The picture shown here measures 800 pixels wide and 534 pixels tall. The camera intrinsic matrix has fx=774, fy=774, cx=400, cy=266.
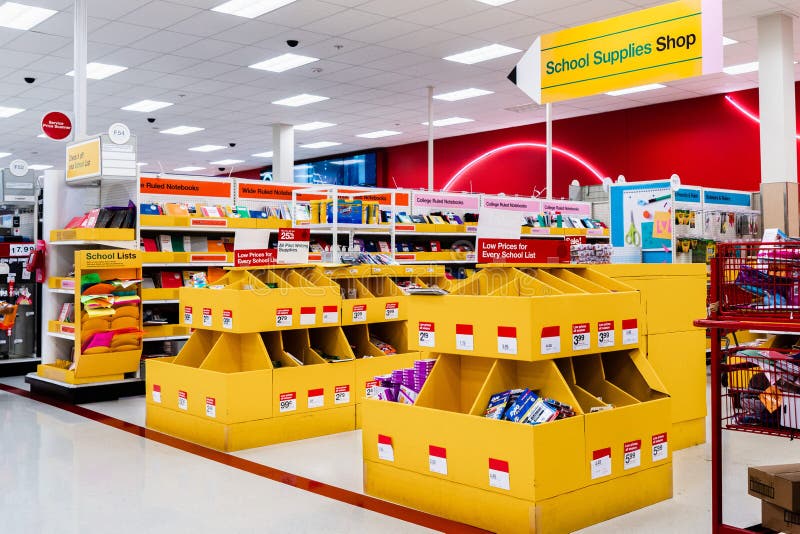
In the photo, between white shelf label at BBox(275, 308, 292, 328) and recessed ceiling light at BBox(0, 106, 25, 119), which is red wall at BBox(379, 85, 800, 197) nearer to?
recessed ceiling light at BBox(0, 106, 25, 119)

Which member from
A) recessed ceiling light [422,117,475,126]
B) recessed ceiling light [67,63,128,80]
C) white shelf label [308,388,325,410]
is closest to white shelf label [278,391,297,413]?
white shelf label [308,388,325,410]

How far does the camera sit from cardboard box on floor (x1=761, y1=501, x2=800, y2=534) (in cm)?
270

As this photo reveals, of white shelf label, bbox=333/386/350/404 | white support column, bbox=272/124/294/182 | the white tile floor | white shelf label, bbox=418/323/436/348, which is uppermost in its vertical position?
white support column, bbox=272/124/294/182

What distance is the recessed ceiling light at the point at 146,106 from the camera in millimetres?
13703

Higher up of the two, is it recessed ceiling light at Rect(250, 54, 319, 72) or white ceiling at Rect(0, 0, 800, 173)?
recessed ceiling light at Rect(250, 54, 319, 72)

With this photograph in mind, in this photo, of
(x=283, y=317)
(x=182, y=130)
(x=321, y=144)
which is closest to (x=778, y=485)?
(x=283, y=317)

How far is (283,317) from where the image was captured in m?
5.12

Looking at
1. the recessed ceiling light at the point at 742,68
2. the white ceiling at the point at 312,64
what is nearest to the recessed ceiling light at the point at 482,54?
the white ceiling at the point at 312,64

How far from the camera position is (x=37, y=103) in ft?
44.4

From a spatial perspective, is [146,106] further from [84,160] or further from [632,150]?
[632,150]

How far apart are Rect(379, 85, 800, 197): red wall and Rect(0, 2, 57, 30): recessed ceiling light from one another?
31.2ft

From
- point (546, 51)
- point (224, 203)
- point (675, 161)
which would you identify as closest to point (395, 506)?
point (546, 51)

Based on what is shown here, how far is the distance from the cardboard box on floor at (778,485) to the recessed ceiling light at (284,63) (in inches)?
364

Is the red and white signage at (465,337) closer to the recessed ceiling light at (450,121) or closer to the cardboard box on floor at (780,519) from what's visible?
the cardboard box on floor at (780,519)
